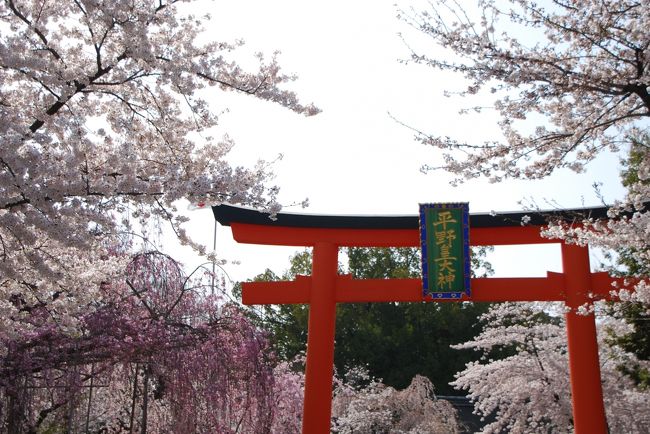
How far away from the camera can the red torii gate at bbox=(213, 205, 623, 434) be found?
884 centimetres

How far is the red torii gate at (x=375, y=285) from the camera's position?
8.84m

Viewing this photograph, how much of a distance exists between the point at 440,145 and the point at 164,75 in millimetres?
2029

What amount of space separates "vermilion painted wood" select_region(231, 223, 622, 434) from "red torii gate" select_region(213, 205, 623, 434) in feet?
0.04

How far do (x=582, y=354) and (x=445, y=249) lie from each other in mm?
2382

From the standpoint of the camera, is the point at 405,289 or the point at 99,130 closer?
the point at 99,130

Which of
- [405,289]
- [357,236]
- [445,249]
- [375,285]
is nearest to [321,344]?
[375,285]

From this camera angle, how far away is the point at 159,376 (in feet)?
23.1

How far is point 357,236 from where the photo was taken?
9.70 metres

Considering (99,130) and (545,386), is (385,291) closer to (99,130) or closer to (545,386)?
(545,386)

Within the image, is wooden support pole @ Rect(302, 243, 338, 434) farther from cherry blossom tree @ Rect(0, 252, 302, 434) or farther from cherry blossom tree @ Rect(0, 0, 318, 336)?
cherry blossom tree @ Rect(0, 0, 318, 336)

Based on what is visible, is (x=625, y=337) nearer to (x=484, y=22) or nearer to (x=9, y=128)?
(x=484, y=22)

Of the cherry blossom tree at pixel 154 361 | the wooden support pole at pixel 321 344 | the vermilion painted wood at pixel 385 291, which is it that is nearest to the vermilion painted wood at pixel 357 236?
the vermilion painted wood at pixel 385 291

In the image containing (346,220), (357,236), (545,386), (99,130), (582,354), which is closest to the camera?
(99,130)

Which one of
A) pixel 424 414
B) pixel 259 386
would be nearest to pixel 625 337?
pixel 424 414
